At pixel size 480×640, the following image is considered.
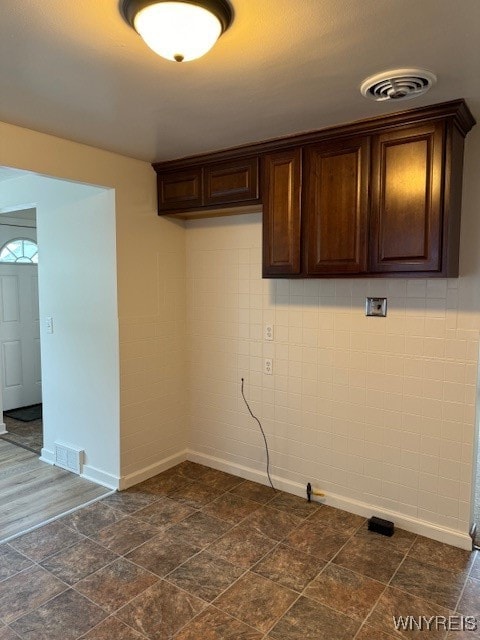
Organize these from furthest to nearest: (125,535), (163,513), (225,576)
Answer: (163,513) < (125,535) < (225,576)

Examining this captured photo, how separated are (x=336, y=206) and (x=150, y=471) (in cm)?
240

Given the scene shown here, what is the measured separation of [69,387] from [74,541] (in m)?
1.25

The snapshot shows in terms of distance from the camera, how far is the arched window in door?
Result: 5.10 meters

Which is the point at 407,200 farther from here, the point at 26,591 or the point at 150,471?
the point at 26,591

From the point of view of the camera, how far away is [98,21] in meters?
1.49

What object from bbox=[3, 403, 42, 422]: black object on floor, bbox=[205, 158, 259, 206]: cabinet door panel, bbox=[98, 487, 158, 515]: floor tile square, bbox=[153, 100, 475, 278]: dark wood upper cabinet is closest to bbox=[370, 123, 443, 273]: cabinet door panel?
bbox=[153, 100, 475, 278]: dark wood upper cabinet

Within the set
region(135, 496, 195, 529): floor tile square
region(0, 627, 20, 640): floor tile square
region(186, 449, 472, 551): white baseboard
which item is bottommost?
region(0, 627, 20, 640): floor tile square

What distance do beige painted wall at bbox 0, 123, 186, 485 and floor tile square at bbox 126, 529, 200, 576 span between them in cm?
76

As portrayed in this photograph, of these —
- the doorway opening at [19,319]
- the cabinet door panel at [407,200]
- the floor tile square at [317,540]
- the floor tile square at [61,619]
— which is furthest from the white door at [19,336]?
the cabinet door panel at [407,200]

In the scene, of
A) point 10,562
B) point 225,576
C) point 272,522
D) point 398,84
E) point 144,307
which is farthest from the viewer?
point 144,307

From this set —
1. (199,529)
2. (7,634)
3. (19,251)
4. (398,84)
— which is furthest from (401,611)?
(19,251)

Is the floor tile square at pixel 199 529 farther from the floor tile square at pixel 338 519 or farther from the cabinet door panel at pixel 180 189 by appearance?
the cabinet door panel at pixel 180 189

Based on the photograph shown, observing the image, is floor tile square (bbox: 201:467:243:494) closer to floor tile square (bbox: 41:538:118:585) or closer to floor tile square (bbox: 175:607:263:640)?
floor tile square (bbox: 41:538:118:585)

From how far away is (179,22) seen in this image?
4.57 ft
